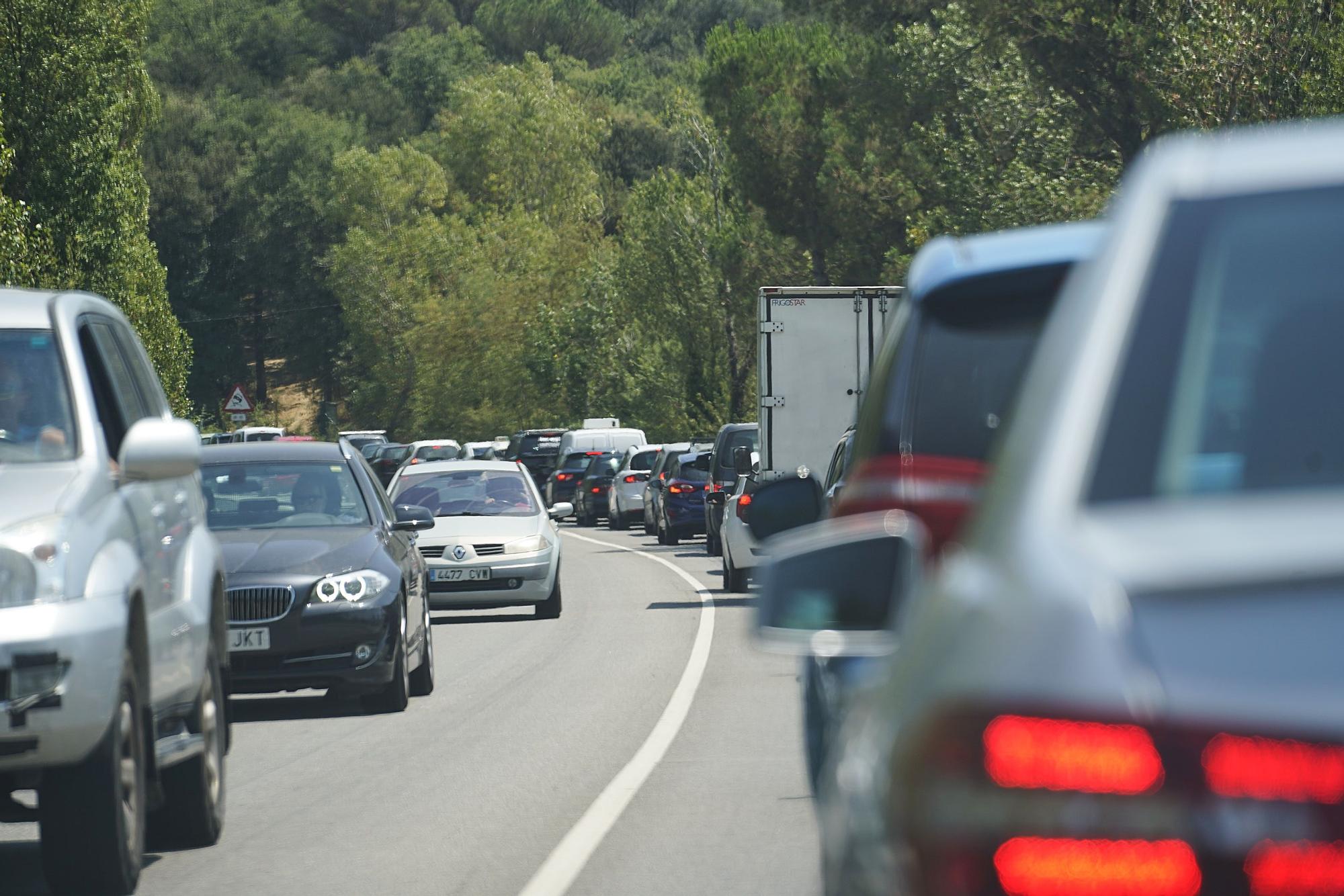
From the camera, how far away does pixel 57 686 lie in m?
6.50

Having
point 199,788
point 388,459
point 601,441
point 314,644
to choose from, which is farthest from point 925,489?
point 388,459

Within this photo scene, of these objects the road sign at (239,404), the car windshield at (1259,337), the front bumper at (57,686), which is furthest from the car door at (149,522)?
the road sign at (239,404)

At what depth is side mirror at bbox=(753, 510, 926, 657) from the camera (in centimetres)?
329

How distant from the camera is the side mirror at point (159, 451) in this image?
702cm

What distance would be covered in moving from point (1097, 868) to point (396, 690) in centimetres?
1187

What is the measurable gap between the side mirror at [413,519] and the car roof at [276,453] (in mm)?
606

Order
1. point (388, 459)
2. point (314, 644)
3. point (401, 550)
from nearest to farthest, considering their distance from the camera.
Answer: point (314, 644), point (401, 550), point (388, 459)

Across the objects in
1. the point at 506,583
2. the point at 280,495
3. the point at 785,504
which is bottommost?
the point at 506,583

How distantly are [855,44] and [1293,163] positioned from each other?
2143 inches

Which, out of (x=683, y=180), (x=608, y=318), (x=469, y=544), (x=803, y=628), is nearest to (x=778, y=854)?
(x=803, y=628)

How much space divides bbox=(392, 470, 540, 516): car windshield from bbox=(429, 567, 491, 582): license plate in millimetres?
801

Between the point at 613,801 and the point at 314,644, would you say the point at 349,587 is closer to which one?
the point at 314,644

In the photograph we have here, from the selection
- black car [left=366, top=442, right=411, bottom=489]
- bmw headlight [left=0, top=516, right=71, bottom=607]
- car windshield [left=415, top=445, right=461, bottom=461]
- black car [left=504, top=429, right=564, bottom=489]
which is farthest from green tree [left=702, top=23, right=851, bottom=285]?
bmw headlight [left=0, top=516, right=71, bottom=607]

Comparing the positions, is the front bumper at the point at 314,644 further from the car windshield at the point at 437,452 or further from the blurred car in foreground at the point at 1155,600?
the car windshield at the point at 437,452
